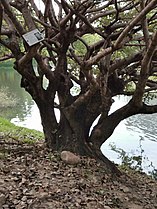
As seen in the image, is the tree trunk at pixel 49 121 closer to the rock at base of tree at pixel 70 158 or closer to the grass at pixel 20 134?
the rock at base of tree at pixel 70 158

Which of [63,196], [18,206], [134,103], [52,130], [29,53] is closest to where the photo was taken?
[18,206]

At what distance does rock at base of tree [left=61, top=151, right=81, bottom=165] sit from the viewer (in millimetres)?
4926

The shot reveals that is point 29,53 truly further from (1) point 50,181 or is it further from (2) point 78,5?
(1) point 50,181

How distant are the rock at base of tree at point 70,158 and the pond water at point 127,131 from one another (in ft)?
11.1

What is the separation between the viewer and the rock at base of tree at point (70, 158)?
493cm

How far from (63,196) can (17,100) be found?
17466mm

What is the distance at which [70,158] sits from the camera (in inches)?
195

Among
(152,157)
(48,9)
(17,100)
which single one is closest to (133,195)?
(48,9)

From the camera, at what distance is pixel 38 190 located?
149 inches

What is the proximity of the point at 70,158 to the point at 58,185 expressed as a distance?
935 mm

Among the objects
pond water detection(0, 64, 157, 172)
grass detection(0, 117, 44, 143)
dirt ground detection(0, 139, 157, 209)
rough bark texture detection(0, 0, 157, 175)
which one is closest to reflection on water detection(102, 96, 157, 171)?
pond water detection(0, 64, 157, 172)

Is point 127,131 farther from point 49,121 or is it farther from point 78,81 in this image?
point 49,121

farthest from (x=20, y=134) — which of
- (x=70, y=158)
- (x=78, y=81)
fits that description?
(x=70, y=158)

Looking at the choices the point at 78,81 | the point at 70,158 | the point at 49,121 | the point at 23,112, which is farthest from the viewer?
the point at 23,112
